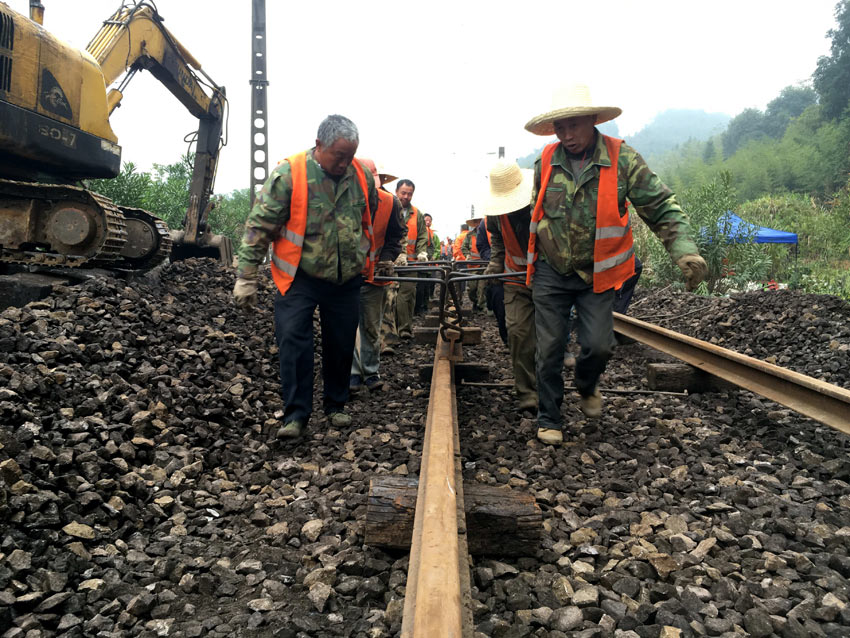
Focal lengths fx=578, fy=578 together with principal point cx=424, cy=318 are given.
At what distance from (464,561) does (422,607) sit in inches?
20.6

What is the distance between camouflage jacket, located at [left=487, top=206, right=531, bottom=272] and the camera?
4176 mm

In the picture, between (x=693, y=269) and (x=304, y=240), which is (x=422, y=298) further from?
(x=693, y=269)

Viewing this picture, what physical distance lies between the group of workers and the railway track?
0.72 metres

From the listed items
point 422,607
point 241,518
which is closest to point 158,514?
point 241,518

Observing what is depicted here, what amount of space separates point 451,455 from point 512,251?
7.65 feet

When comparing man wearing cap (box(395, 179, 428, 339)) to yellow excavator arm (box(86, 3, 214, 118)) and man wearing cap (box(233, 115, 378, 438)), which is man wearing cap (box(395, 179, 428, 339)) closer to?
man wearing cap (box(233, 115, 378, 438))

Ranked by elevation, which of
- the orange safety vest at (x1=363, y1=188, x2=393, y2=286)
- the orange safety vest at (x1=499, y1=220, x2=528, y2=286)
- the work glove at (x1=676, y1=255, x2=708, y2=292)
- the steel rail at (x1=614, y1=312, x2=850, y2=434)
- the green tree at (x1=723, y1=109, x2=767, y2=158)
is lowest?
the steel rail at (x1=614, y1=312, x2=850, y2=434)

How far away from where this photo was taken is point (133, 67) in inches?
299

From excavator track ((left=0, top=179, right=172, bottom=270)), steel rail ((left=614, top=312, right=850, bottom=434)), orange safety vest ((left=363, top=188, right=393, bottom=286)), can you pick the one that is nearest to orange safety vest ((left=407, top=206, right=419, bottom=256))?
orange safety vest ((left=363, top=188, right=393, bottom=286))

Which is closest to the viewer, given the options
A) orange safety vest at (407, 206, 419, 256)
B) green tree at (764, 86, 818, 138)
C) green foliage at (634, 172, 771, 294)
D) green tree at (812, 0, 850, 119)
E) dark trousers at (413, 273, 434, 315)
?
orange safety vest at (407, 206, 419, 256)

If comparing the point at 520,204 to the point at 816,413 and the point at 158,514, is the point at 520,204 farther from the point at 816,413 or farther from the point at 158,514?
the point at 158,514

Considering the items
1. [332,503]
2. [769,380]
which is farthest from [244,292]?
[769,380]

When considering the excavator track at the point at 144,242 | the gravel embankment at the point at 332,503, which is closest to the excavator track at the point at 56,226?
the excavator track at the point at 144,242

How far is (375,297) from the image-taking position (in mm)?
5238
